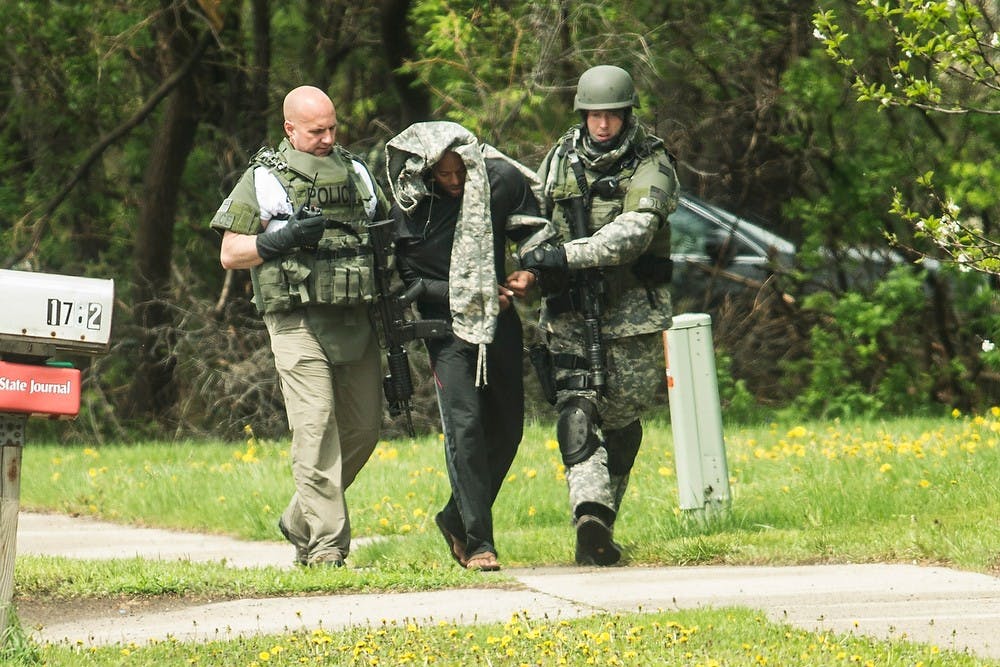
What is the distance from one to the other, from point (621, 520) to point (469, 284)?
6.51ft

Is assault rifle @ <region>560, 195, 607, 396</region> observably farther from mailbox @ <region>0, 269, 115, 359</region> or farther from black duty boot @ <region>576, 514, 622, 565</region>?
mailbox @ <region>0, 269, 115, 359</region>

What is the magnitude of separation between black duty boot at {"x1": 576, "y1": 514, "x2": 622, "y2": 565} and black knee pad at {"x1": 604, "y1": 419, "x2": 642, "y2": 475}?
402mm

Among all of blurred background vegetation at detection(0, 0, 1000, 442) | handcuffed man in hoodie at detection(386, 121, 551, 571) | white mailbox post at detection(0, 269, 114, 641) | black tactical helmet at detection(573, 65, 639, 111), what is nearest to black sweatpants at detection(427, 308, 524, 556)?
handcuffed man in hoodie at detection(386, 121, 551, 571)

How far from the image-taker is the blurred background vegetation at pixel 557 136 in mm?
13883

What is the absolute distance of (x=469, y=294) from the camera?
273 inches

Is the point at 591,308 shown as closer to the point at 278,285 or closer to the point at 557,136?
the point at 278,285

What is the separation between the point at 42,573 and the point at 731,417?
859cm

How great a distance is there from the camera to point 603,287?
723 centimetres

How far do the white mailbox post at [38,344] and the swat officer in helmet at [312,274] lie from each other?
1852 mm

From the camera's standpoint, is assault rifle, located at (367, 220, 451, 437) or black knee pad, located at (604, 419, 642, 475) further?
black knee pad, located at (604, 419, 642, 475)

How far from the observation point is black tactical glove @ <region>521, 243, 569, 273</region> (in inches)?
274

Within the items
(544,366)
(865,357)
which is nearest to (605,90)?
(544,366)

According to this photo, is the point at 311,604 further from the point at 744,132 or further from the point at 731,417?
the point at 744,132

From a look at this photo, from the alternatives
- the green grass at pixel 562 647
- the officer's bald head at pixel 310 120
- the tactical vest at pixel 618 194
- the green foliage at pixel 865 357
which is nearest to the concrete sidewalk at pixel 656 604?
the green grass at pixel 562 647
